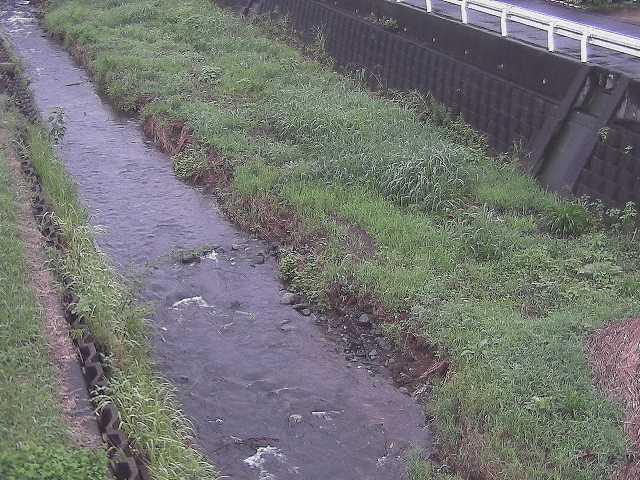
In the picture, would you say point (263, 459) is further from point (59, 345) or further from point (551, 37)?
point (551, 37)

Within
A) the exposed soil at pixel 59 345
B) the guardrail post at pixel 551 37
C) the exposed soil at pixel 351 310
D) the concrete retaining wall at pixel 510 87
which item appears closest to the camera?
the exposed soil at pixel 59 345

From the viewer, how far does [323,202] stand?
11.7m

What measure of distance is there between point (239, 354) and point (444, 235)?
3.53 meters

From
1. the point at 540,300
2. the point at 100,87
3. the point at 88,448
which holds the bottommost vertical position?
the point at 100,87

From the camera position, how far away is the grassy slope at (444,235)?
7098mm

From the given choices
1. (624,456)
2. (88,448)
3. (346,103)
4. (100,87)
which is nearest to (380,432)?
(624,456)

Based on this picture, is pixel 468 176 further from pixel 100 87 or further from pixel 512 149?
pixel 100 87

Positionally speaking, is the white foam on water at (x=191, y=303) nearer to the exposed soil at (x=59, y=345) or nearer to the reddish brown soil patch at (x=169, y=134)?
the exposed soil at (x=59, y=345)

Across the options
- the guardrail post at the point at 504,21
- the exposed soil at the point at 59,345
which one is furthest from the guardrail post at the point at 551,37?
the exposed soil at the point at 59,345

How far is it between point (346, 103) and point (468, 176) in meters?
4.28

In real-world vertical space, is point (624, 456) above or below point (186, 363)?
above

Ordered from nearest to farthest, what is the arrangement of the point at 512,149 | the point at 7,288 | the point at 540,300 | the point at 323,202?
1. the point at 7,288
2. the point at 540,300
3. the point at 323,202
4. the point at 512,149

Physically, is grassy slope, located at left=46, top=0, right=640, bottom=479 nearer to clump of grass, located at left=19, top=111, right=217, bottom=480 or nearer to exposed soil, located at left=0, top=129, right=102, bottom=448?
clump of grass, located at left=19, top=111, right=217, bottom=480

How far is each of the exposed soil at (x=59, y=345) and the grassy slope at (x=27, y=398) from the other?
0.08 m
